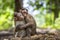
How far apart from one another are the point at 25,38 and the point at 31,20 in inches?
17.6

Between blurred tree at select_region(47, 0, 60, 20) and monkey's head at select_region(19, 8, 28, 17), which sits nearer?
monkey's head at select_region(19, 8, 28, 17)

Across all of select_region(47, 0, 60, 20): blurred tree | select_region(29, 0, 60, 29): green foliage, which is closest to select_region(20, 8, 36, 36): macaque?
select_region(29, 0, 60, 29): green foliage

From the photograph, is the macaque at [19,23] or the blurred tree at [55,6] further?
the blurred tree at [55,6]

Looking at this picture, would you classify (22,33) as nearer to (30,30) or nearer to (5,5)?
(30,30)

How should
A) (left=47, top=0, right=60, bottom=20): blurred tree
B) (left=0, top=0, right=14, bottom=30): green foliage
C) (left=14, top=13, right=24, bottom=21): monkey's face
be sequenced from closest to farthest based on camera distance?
(left=14, top=13, right=24, bottom=21): monkey's face < (left=0, top=0, right=14, bottom=30): green foliage < (left=47, top=0, right=60, bottom=20): blurred tree

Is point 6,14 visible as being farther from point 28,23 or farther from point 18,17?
point 18,17

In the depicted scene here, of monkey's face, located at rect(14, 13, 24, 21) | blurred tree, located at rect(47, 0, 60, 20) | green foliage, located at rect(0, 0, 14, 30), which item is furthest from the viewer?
blurred tree, located at rect(47, 0, 60, 20)

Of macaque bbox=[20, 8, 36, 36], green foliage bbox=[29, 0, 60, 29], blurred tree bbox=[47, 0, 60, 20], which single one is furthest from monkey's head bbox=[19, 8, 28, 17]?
blurred tree bbox=[47, 0, 60, 20]

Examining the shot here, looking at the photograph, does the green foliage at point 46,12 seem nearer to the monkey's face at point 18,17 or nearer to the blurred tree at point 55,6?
the blurred tree at point 55,6

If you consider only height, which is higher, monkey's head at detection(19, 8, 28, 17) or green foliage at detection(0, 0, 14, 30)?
monkey's head at detection(19, 8, 28, 17)

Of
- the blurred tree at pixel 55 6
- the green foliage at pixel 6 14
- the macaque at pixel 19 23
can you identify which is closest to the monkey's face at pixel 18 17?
the macaque at pixel 19 23

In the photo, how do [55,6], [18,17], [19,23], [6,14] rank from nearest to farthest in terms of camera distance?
[18,17] → [19,23] → [55,6] → [6,14]

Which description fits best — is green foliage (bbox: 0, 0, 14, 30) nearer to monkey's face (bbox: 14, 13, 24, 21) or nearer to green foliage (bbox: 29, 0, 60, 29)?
green foliage (bbox: 29, 0, 60, 29)

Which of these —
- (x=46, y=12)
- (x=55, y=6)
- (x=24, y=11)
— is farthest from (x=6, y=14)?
(x=24, y=11)
